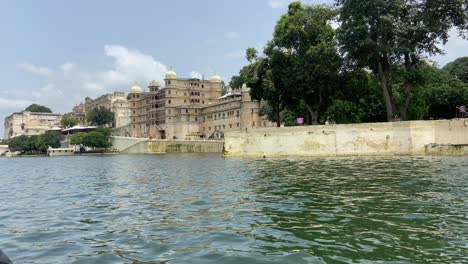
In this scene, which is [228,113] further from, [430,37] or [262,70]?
[430,37]

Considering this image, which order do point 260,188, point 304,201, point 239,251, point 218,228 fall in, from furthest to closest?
1. point 260,188
2. point 304,201
3. point 218,228
4. point 239,251

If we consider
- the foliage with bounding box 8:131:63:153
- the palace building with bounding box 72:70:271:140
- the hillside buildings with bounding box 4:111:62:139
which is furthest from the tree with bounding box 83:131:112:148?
the hillside buildings with bounding box 4:111:62:139

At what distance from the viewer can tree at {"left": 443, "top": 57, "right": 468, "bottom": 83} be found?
59.1m

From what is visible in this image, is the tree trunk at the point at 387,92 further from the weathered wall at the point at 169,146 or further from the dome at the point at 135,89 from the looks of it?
the dome at the point at 135,89

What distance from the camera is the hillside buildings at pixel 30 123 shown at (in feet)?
484

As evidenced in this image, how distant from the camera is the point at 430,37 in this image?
3119 cm

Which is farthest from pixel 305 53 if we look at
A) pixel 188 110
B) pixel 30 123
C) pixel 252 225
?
pixel 30 123

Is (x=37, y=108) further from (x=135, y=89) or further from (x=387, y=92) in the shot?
(x=387, y=92)

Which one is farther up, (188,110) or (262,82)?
(188,110)

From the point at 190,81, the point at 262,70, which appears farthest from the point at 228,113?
the point at 262,70

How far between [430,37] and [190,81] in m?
79.0

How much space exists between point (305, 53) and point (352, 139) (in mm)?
9587

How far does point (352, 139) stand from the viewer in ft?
102

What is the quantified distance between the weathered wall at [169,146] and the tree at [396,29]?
43.9 meters
